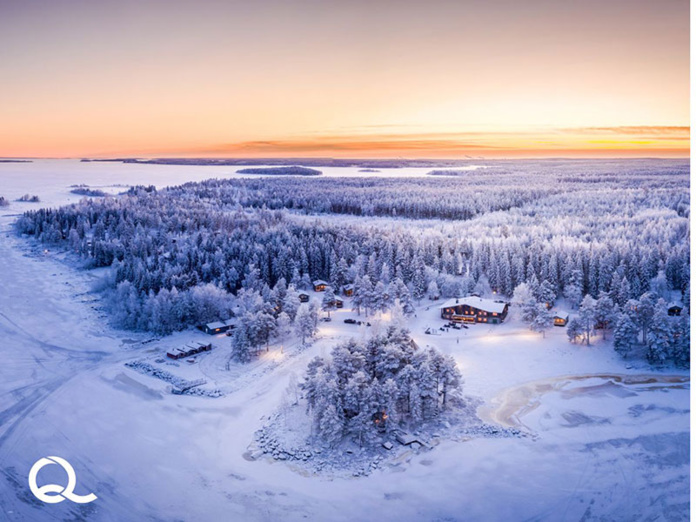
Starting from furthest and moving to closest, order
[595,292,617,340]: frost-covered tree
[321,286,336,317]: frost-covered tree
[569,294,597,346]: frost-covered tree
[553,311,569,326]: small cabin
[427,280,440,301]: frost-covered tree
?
[427,280,440,301]: frost-covered tree
[321,286,336,317]: frost-covered tree
[553,311,569,326]: small cabin
[595,292,617,340]: frost-covered tree
[569,294,597,346]: frost-covered tree

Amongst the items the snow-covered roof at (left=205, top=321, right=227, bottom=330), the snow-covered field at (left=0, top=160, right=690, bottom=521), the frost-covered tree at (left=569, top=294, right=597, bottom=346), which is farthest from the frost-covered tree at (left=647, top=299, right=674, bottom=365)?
the snow-covered roof at (left=205, top=321, right=227, bottom=330)

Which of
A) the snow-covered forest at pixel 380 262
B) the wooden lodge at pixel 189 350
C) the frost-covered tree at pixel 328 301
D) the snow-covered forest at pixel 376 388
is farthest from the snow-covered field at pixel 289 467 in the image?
the frost-covered tree at pixel 328 301

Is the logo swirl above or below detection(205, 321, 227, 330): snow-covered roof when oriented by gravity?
above

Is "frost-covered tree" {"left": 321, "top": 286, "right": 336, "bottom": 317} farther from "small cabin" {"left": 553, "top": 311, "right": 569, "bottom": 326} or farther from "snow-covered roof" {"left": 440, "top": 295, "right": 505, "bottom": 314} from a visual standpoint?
"small cabin" {"left": 553, "top": 311, "right": 569, "bottom": 326}

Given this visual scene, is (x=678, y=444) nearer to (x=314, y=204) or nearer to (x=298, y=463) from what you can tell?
(x=298, y=463)

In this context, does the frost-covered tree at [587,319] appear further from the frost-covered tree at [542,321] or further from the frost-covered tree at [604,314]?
the frost-covered tree at [542,321]

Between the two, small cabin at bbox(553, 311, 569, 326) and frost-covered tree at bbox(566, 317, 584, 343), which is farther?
small cabin at bbox(553, 311, 569, 326)
